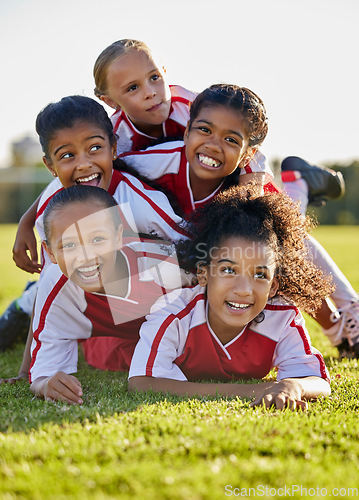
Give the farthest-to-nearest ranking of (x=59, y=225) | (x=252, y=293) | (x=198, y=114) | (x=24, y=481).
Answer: (x=198, y=114) → (x=59, y=225) → (x=252, y=293) → (x=24, y=481)

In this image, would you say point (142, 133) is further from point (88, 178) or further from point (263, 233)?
point (263, 233)

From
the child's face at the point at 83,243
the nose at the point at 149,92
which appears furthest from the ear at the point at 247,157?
the child's face at the point at 83,243

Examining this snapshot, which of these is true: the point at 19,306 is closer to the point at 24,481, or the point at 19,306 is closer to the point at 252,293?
the point at 252,293

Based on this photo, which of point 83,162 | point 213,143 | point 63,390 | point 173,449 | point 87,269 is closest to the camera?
point 173,449

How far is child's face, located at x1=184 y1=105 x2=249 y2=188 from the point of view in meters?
3.92

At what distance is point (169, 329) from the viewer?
324 cm

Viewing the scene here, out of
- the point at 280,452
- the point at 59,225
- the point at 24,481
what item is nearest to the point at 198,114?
the point at 59,225

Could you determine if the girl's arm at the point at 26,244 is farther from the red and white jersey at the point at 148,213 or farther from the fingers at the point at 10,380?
the fingers at the point at 10,380

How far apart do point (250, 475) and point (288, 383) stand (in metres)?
1.12

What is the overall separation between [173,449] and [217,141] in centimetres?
244

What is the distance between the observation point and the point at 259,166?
4211mm

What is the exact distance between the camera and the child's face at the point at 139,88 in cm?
430

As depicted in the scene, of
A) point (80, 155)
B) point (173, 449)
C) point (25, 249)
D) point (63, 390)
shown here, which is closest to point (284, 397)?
point (173, 449)

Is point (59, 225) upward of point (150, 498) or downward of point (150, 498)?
upward
